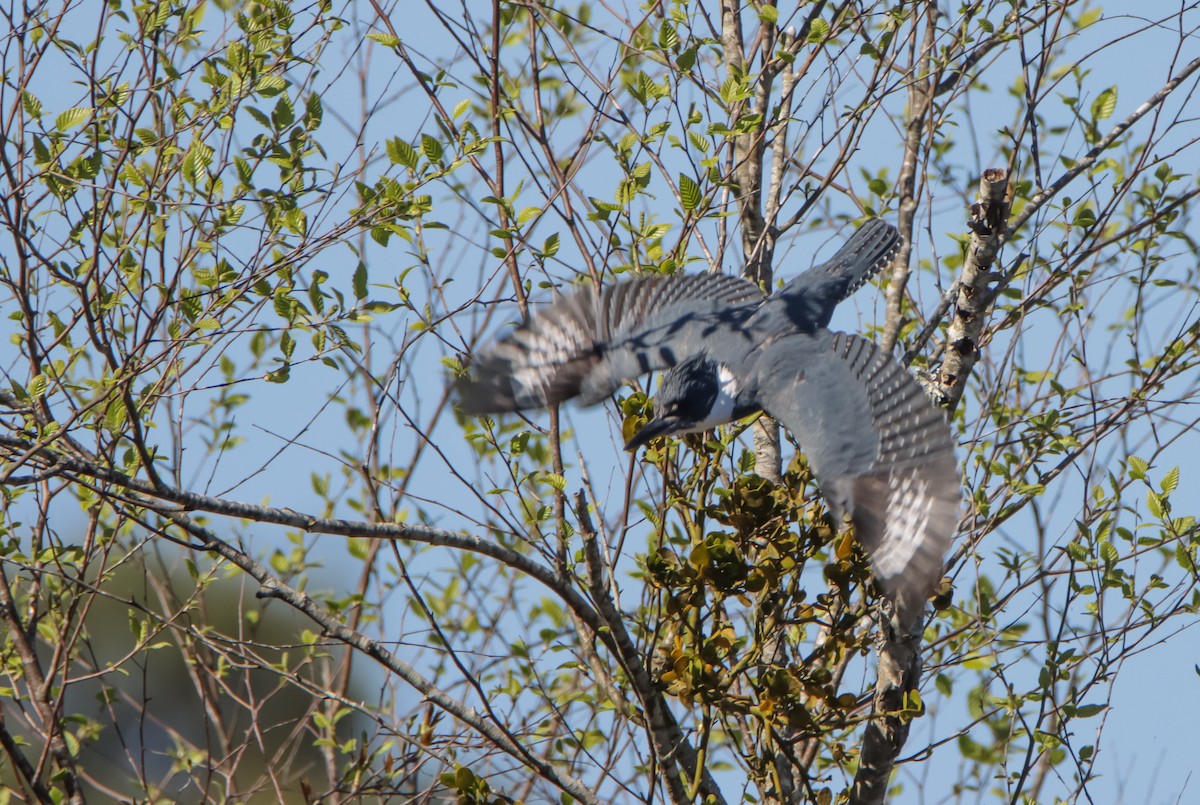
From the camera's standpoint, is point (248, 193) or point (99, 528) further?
point (99, 528)

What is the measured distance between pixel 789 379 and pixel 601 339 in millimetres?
801

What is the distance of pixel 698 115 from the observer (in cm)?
412

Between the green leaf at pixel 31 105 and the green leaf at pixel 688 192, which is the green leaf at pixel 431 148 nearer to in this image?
the green leaf at pixel 688 192

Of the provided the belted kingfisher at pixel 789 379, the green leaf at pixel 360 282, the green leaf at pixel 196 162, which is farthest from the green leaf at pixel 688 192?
the green leaf at pixel 196 162

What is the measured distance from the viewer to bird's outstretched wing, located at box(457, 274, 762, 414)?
4452 millimetres

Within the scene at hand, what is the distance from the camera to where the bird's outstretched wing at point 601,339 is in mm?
4452

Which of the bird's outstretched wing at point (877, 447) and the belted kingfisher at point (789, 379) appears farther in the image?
the belted kingfisher at point (789, 379)

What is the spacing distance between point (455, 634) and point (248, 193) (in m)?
1.85

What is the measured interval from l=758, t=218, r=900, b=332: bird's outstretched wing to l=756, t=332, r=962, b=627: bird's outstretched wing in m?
0.40

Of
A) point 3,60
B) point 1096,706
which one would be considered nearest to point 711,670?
point 1096,706

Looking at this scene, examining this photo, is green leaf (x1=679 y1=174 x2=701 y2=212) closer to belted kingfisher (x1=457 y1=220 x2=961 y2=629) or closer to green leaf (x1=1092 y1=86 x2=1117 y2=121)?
belted kingfisher (x1=457 y1=220 x2=961 y2=629)

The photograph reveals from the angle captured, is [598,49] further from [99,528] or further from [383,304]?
[99,528]

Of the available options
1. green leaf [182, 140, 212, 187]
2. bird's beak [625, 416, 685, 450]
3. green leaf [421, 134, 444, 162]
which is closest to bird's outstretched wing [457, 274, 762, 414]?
bird's beak [625, 416, 685, 450]

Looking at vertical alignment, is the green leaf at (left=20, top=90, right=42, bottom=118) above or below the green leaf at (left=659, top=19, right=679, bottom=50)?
below
